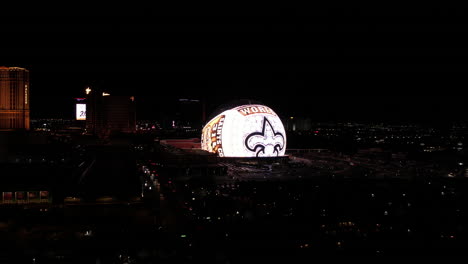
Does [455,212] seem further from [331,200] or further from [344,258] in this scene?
[344,258]

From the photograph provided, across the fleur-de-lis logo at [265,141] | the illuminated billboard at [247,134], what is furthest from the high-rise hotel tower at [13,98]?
the fleur-de-lis logo at [265,141]

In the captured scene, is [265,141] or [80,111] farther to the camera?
[80,111]

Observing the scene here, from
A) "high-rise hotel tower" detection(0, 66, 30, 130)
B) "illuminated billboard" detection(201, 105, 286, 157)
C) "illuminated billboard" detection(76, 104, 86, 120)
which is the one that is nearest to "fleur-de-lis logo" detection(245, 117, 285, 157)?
"illuminated billboard" detection(201, 105, 286, 157)

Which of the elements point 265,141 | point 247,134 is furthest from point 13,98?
point 265,141

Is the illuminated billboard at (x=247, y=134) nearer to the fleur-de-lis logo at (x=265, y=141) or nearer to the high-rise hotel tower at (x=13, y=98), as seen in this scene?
the fleur-de-lis logo at (x=265, y=141)

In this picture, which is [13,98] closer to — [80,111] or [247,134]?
[247,134]

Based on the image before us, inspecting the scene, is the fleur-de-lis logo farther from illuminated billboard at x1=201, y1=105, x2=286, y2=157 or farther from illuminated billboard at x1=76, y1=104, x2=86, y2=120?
illuminated billboard at x1=76, y1=104, x2=86, y2=120

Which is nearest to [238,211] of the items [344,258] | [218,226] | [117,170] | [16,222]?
[218,226]
